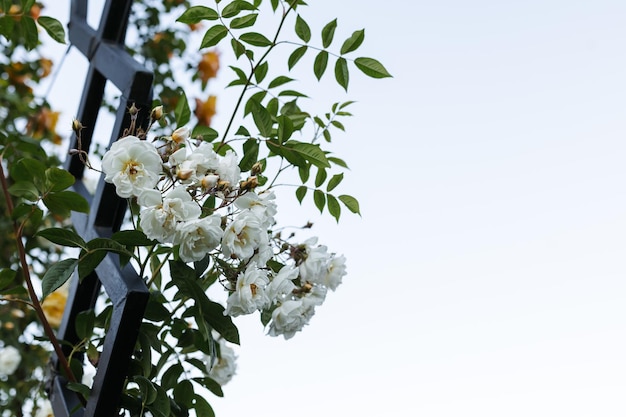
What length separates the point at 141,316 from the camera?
2.67ft

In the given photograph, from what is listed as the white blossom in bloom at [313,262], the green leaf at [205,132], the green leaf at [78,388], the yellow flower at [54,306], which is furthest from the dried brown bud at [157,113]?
the yellow flower at [54,306]

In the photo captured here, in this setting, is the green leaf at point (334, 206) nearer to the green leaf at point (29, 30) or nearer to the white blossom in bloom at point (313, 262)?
the white blossom in bloom at point (313, 262)

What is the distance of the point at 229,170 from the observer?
784 millimetres

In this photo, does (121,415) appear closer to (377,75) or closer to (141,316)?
(141,316)

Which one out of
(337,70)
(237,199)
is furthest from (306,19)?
(237,199)

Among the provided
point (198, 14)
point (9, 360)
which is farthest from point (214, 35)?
point (9, 360)

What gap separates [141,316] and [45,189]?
0.56 feet

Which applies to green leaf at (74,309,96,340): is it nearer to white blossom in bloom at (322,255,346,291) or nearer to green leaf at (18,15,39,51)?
white blossom in bloom at (322,255,346,291)

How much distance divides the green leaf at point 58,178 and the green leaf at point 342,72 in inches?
14.5

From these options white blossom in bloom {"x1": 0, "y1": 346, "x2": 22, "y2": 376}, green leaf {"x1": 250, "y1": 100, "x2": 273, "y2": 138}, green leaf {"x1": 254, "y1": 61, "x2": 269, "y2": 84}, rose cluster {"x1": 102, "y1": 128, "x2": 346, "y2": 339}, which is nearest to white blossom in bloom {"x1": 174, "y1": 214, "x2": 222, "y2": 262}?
rose cluster {"x1": 102, "y1": 128, "x2": 346, "y2": 339}

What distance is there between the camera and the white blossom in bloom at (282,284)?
82 centimetres

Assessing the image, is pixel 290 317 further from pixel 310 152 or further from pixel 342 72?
pixel 342 72

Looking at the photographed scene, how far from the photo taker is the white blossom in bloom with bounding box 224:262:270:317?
0.78 m

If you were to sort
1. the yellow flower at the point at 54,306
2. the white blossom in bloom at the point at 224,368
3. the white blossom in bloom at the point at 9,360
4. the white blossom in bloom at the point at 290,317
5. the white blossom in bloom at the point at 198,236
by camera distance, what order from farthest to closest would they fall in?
the white blossom in bloom at the point at 9,360, the yellow flower at the point at 54,306, the white blossom in bloom at the point at 224,368, the white blossom in bloom at the point at 290,317, the white blossom in bloom at the point at 198,236
